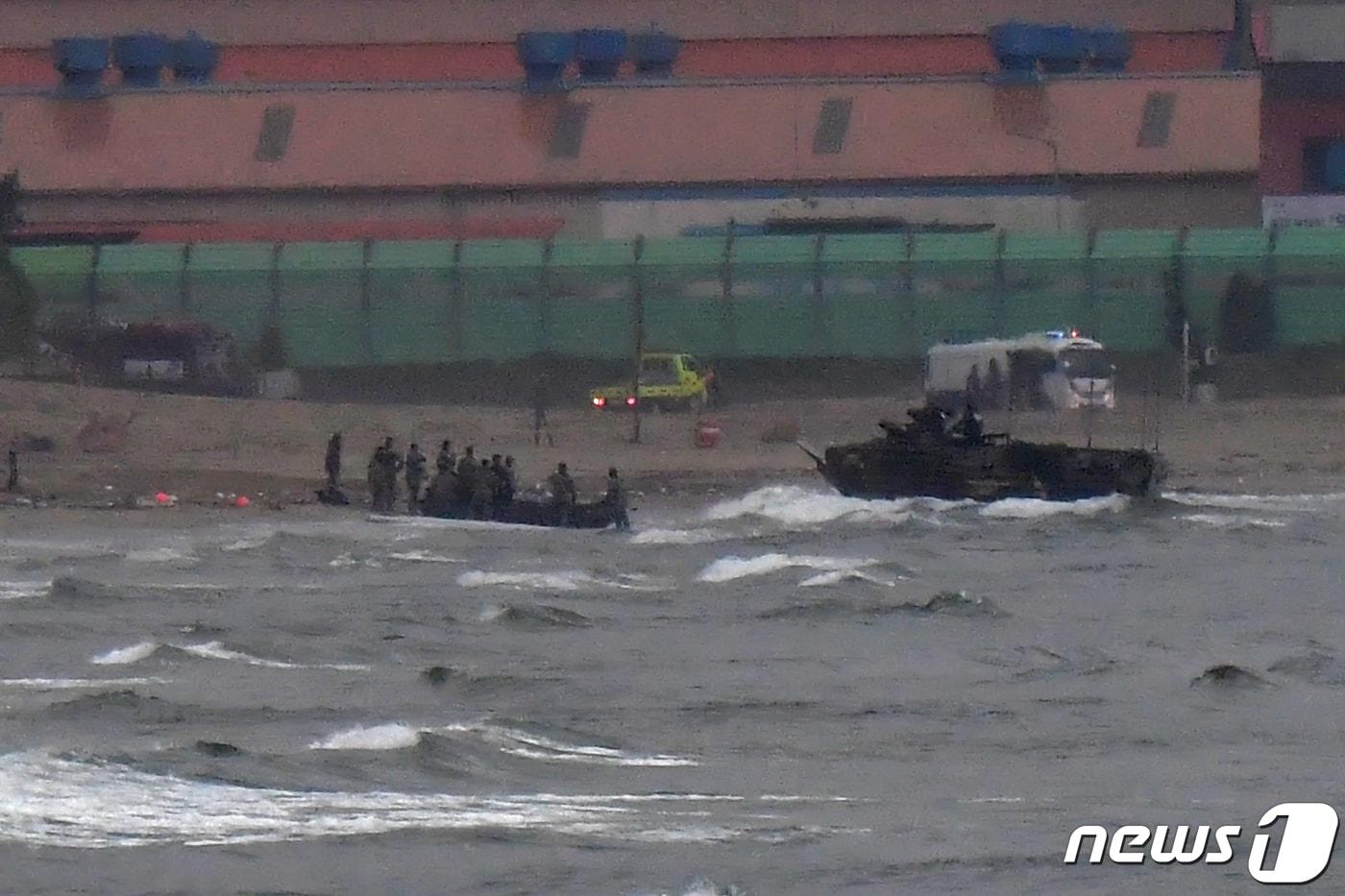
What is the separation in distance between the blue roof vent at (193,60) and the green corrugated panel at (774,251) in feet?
56.0

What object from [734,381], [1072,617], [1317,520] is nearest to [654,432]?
[734,381]

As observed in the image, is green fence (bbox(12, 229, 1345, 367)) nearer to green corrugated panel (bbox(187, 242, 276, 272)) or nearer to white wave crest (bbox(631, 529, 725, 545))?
green corrugated panel (bbox(187, 242, 276, 272))

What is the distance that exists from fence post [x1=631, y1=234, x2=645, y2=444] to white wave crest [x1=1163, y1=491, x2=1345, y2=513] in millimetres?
10438

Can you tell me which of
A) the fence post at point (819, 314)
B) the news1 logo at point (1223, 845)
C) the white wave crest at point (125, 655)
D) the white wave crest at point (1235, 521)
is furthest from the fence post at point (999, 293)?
the news1 logo at point (1223, 845)

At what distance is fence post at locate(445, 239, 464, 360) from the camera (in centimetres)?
5756

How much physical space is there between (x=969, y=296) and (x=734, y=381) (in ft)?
17.3

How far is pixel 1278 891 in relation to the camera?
14203 mm

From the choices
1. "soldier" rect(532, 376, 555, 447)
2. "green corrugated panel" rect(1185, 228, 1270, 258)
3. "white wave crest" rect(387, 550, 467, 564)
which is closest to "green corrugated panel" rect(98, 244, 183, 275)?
"soldier" rect(532, 376, 555, 447)

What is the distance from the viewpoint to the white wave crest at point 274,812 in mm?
15844

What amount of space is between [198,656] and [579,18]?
49.0 m

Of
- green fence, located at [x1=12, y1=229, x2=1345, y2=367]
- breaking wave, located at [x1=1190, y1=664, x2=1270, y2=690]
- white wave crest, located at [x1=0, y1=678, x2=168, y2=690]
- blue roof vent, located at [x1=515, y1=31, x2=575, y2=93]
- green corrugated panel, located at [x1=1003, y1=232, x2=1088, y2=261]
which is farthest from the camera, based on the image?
blue roof vent, located at [x1=515, y1=31, x2=575, y2=93]

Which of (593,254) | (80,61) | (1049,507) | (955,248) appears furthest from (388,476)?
(80,61)

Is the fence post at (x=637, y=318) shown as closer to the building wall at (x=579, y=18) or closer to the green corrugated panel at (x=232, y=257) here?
the green corrugated panel at (x=232, y=257)

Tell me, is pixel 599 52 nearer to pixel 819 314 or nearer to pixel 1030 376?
pixel 819 314
